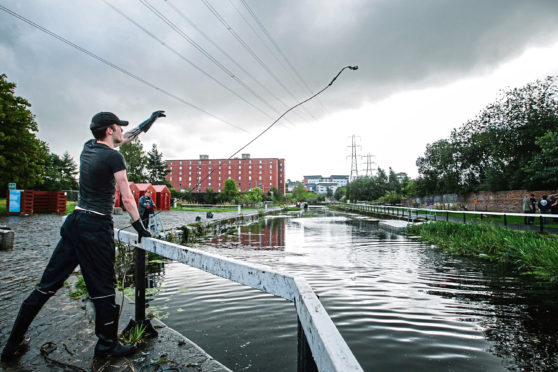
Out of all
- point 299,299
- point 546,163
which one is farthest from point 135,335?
point 546,163

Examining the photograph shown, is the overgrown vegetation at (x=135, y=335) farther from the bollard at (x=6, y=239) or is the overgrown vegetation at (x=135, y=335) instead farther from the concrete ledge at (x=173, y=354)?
the bollard at (x=6, y=239)

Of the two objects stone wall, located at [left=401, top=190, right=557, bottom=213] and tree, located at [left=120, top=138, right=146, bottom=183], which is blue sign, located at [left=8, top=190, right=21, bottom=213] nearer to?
stone wall, located at [left=401, top=190, right=557, bottom=213]

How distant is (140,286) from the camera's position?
3.00 metres

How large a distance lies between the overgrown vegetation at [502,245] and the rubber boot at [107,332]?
7.72 meters

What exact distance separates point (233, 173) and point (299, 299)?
402 feet

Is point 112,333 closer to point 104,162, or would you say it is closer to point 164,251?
point 164,251

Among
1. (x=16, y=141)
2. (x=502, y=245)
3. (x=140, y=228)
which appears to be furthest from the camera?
(x=16, y=141)

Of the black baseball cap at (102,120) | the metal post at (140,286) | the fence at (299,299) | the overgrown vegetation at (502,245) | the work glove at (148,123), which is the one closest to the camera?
the fence at (299,299)

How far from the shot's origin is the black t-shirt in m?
2.43

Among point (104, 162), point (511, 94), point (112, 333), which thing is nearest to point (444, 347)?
point (112, 333)

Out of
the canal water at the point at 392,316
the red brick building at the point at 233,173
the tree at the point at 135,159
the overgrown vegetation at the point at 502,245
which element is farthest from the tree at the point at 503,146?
the red brick building at the point at 233,173

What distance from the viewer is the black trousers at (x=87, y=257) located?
2.34m

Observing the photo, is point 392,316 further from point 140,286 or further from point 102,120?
point 102,120

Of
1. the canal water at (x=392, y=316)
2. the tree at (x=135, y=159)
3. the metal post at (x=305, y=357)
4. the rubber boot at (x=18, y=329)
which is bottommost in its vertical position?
the canal water at (x=392, y=316)
